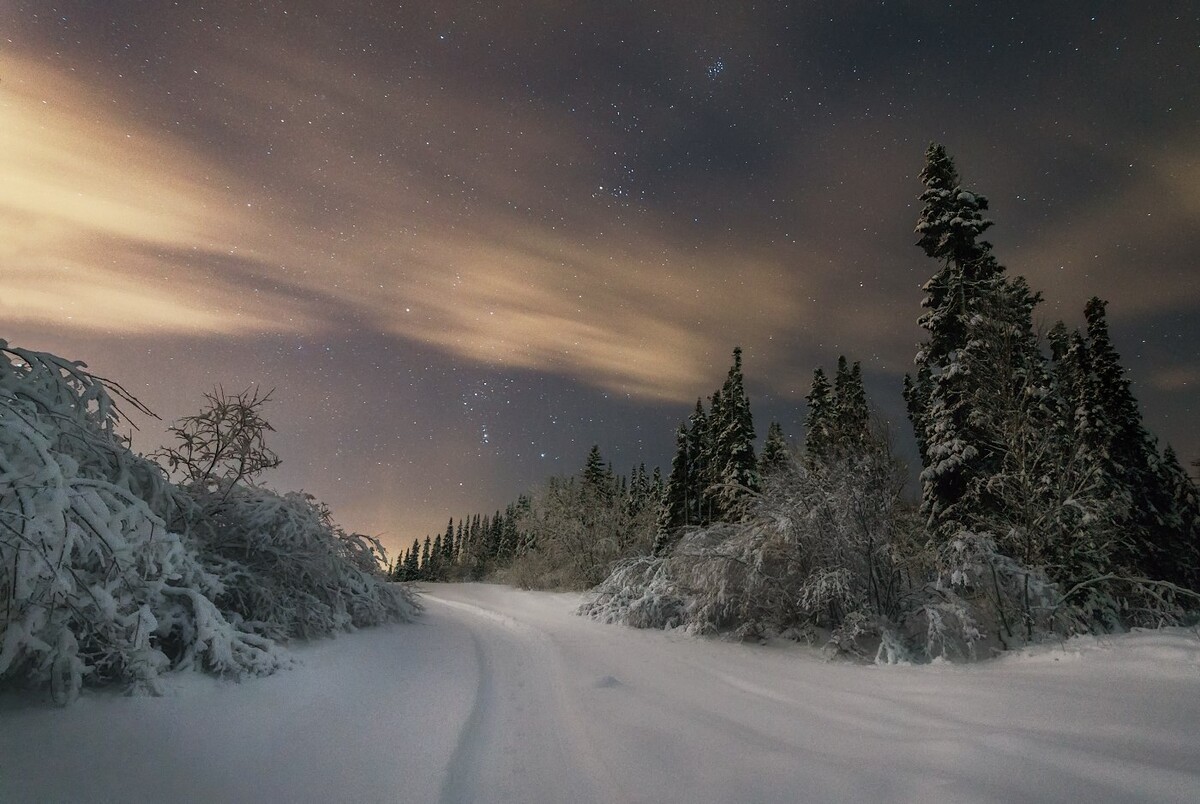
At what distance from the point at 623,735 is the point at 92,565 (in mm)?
4693

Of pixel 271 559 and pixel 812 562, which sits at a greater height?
pixel 812 562

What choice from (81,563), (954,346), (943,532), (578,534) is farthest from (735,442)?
(81,563)

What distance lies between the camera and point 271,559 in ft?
25.6

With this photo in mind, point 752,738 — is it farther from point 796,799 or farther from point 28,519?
point 28,519

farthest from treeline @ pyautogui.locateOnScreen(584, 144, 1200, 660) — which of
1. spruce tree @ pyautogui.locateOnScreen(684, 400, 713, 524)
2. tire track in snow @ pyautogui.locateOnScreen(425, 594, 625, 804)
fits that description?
spruce tree @ pyautogui.locateOnScreen(684, 400, 713, 524)

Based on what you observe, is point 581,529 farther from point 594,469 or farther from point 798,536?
point 798,536

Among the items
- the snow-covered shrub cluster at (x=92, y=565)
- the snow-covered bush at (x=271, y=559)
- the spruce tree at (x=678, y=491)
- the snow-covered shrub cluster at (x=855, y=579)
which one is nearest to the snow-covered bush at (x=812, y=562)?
the snow-covered shrub cluster at (x=855, y=579)

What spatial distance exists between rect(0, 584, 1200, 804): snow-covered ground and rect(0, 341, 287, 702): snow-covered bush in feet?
0.84

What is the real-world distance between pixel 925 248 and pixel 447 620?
18.8 m

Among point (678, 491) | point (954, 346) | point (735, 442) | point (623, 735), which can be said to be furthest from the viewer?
point (678, 491)

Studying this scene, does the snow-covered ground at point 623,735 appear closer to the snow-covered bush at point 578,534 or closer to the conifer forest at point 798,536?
the conifer forest at point 798,536

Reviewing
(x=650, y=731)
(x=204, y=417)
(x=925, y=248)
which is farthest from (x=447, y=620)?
(x=925, y=248)

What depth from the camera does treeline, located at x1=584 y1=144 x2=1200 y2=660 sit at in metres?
9.86

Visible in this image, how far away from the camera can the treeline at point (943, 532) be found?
9859 mm
